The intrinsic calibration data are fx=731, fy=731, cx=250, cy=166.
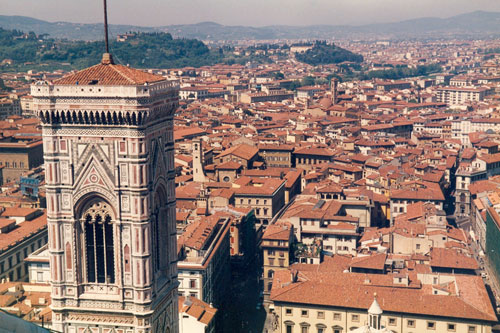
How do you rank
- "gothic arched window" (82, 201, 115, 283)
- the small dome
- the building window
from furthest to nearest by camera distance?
the small dome, the building window, "gothic arched window" (82, 201, 115, 283)

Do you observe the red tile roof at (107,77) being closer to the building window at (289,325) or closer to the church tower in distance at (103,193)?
the church tower in distance at (103,193)

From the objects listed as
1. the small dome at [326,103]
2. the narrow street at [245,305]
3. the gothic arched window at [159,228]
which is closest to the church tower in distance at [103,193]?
the gothic arched window at [159,228]

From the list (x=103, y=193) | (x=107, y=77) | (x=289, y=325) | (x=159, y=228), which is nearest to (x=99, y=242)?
(x=103, y=193)

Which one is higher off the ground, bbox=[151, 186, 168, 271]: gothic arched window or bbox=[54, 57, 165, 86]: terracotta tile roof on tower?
bbox=[54, 57, 165, 86]: terracotta tile roof on tower

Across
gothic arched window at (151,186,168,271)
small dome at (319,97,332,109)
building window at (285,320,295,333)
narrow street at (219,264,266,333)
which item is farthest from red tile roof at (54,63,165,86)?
small dome at (319,97,332,109)

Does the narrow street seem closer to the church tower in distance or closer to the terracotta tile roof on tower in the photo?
the church tower in distance

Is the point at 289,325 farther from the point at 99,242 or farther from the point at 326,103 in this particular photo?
the point at 326,103
